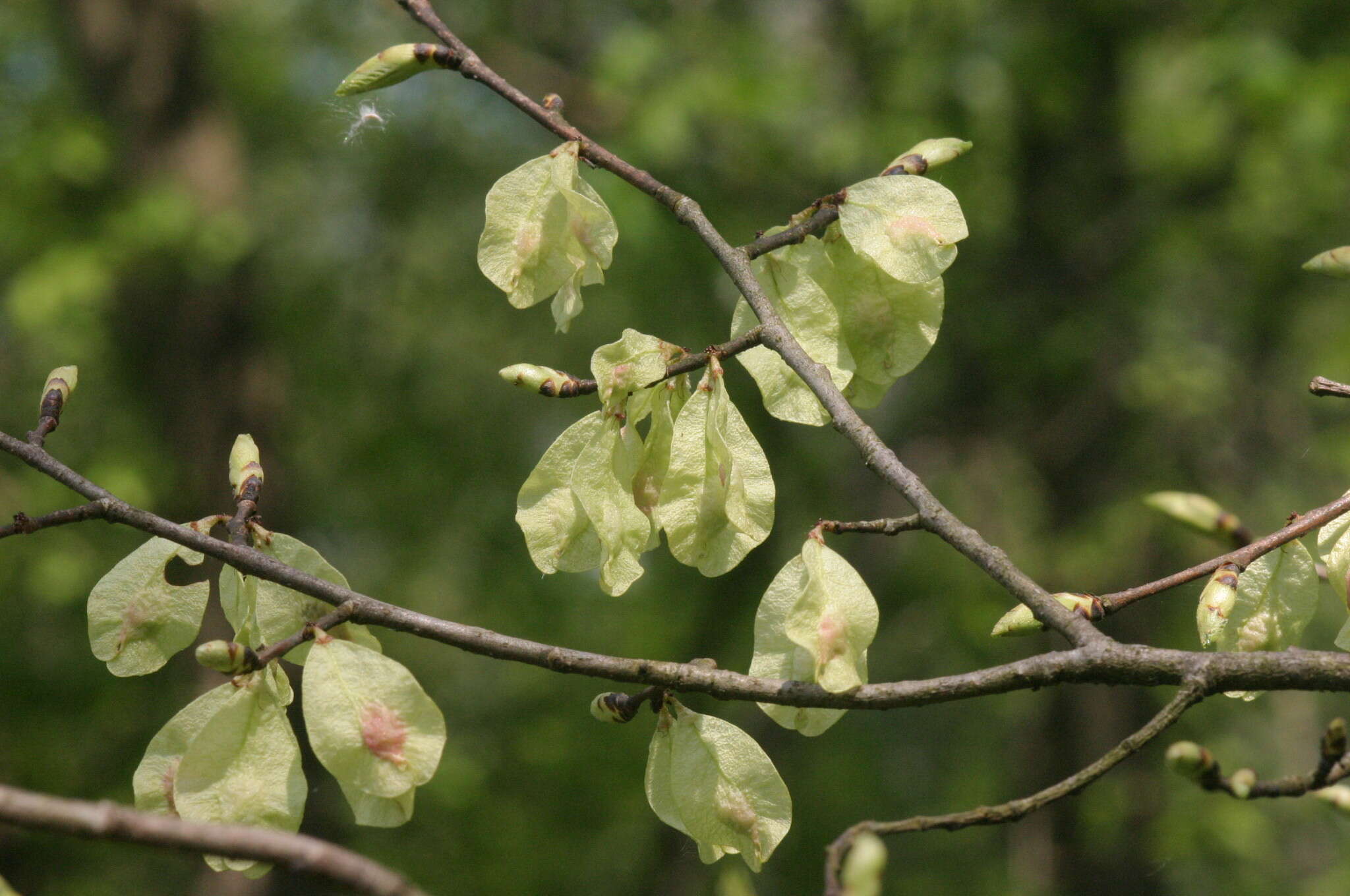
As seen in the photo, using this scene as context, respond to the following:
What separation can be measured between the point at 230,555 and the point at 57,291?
12.5ft

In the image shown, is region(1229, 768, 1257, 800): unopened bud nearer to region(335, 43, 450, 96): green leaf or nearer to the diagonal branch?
the diagonal branch

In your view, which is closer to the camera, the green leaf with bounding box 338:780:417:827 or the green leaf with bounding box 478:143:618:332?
the green leaf with bounding box 338:780:417:827

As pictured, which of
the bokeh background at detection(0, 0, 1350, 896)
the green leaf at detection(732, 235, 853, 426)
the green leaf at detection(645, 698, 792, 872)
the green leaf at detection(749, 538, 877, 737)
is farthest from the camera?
the bokeh background at detection(0, 0, 1350, 896)

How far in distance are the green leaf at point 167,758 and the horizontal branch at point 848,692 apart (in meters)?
0.15

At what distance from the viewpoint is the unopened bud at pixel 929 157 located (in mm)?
1154

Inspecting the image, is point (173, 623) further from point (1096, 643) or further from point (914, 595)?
point (914, 595)

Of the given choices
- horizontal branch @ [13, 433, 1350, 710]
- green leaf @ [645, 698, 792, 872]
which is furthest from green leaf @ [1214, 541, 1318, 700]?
green leaf @ [645, 698, 792, 872]

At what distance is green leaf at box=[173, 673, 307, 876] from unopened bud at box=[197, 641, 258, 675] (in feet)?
0.21

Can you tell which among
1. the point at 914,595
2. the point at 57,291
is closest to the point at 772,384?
the point at 57,291

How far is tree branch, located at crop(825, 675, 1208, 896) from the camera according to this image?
0.80 meters

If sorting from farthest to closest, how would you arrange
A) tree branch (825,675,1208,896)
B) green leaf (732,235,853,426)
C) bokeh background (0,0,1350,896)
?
bokeh background (0,0,1350,896)
green leaf (732,235,853,426)
tree branch (825,675,1208,896)

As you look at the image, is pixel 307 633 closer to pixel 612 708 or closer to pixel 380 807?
pixel 380 807

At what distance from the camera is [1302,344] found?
5582 mm

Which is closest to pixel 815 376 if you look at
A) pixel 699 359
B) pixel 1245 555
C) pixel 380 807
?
pixel 699 359
